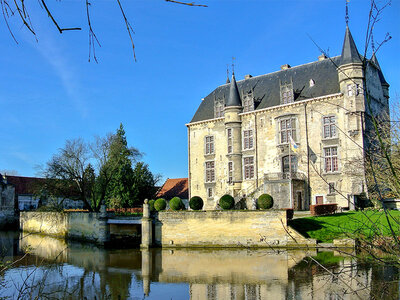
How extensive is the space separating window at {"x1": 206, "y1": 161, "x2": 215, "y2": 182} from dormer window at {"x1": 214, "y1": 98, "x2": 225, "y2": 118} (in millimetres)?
4487

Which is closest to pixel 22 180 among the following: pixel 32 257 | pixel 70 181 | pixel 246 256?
pixel 70 181

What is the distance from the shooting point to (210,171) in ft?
116

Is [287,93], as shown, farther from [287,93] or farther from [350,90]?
[350,90]

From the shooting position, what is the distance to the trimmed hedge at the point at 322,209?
984 inches

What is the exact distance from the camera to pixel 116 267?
18094 millimetres

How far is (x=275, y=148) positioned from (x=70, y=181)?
58.7 feet

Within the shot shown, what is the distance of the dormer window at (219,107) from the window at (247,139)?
326cm

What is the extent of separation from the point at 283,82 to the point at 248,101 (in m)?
3.42

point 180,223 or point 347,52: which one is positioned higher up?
point 347,52

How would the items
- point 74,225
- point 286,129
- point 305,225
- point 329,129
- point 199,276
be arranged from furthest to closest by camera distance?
1. point 286,129
2. point 74,225
3. point 329,129
4. point 305,225
5. point 199,276

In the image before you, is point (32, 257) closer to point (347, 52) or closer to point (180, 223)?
point (180, 223)

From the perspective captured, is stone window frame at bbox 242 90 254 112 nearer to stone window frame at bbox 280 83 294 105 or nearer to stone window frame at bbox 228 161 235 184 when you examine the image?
stone window frame at bbox 280 83 294 105

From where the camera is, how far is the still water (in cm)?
1212

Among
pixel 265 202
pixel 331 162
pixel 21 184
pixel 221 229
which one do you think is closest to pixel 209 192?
pixel 331 162
